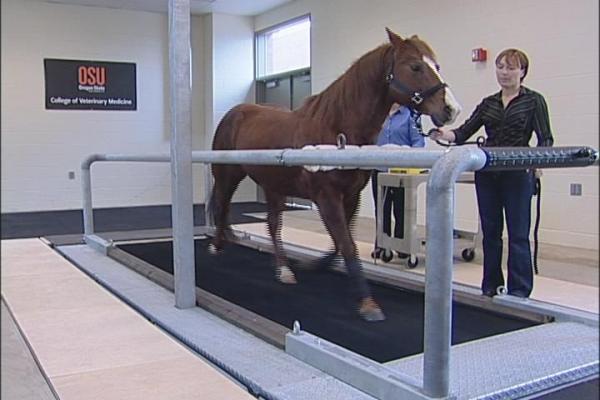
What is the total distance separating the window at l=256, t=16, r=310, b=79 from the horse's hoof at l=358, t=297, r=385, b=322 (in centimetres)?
251

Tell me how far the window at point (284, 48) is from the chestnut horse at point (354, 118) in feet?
4.71

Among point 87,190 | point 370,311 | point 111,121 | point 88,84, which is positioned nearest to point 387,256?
point 370,311

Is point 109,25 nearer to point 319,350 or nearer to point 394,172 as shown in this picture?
point 394,172

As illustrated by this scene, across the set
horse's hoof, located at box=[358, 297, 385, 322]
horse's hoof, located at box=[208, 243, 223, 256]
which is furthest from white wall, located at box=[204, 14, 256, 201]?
horse's hoof, located at box=[358, 297, 385, 322]

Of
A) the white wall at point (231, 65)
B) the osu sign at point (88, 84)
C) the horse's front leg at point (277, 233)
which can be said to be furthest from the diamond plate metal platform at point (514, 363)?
the osu sign at point (88, 84)

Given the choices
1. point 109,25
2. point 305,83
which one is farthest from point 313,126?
point 109,25

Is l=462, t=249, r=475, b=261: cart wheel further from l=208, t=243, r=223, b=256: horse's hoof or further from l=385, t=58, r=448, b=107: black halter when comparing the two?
l=385, t=58, r=448, b=107: black halter

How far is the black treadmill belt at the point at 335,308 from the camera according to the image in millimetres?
2575

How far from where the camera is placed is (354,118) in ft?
9.84

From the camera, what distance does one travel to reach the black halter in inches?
107

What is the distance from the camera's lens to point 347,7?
5340 mm

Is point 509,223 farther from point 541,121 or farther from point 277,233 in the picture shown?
point 277,233

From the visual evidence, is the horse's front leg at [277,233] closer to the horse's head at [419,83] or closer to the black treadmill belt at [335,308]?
the black treadmill belt at [335,308]

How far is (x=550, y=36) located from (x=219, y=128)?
2.77 metres
